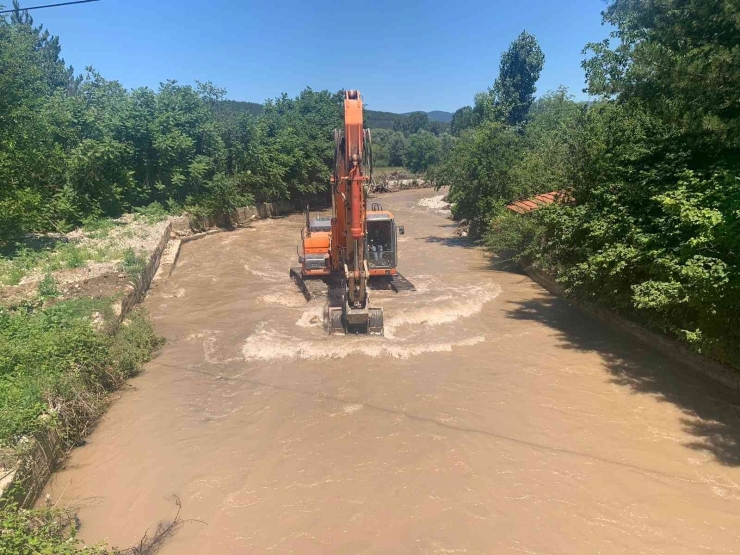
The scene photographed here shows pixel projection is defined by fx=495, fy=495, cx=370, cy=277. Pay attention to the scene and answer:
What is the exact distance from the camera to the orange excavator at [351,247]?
31.3 feet

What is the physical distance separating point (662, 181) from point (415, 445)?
6899 millimetres

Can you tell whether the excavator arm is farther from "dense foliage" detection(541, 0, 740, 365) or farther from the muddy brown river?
"dense foliage" detection(541, 0, 740, 365)

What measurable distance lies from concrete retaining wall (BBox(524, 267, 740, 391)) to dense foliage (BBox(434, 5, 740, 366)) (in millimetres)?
365

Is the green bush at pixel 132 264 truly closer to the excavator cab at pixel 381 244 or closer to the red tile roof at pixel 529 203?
the excavator cab at pixel 381 244

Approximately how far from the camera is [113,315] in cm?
1009

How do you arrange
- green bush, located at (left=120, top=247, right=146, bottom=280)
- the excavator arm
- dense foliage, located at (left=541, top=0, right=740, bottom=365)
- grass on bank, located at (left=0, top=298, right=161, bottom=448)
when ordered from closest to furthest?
grass on bank, located at (left=0, top=298, right=161, bottom=448), dense foliage, located at (left=541, top=0, right=740, bottom=365), the excavator arm, green bush, located at (left=120, top=247, right=146, bottom=280)

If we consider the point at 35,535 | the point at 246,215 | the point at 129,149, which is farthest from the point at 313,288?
the point at 246,215

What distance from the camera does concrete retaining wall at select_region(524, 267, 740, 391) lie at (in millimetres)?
8312

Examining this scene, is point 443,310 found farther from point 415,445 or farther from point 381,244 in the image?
point 415,445

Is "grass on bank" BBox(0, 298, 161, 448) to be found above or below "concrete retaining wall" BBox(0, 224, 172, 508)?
above

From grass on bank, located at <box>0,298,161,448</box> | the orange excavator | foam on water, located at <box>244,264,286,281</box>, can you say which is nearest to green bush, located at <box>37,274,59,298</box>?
grass on bank, located at <box>0,298,161,448</box>

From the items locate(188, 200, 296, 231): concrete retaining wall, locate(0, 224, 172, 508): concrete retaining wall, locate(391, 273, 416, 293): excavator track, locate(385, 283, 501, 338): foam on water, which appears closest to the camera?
locate(0, 224, 172, 508): concrete retaining wall

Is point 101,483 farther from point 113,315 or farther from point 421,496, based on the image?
point 113,315

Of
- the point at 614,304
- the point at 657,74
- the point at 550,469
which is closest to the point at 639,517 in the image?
the point at 550,469
